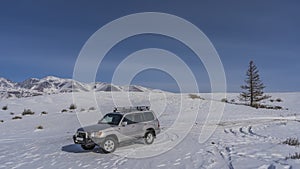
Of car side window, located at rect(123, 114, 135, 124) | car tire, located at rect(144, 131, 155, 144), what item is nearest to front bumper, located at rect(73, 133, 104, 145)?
car side window, located at rect(123, 114, 135, 124)

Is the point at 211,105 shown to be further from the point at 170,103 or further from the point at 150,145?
the point at 150,145

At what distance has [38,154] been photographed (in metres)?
12.6

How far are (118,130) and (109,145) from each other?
31.7 inches

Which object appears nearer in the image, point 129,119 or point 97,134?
point 97,134

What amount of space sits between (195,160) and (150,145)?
4003mm

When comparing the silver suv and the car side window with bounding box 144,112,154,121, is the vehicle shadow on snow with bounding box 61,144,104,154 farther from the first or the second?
the car side window with bounding box 144,112,154,121

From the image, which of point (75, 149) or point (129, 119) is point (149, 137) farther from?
point (75, 149)

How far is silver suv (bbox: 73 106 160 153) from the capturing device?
11.9 m

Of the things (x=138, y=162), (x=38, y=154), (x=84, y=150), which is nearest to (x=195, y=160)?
(x=138, y=162)

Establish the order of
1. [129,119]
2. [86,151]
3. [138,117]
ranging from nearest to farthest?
[86,151] → [129,119] → [138,117]

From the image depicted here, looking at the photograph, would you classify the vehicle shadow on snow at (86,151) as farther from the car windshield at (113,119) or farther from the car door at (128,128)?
the car windshield at (113,119)

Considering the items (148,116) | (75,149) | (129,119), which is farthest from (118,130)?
(75,149)

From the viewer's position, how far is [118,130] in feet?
40.8

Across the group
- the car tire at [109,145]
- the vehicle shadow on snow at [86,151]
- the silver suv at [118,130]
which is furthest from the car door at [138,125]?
the car tire at [109,145]
